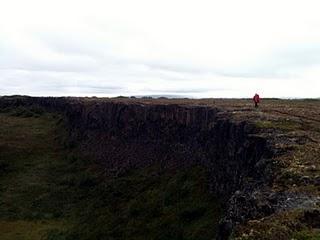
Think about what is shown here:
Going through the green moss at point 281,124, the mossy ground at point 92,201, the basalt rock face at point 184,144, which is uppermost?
the green moss at point 281,124

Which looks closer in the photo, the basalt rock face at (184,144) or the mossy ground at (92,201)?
the basalt rock face at (184,144)

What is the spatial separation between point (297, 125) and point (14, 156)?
135ft

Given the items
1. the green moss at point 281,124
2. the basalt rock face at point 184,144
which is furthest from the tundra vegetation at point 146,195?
the basalt rock face at point 184,144

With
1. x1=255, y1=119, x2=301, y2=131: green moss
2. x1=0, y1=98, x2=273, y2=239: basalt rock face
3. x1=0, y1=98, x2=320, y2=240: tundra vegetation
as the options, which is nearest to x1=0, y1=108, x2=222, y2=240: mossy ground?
x1=0, y1=98, x2=320, y2=240: tundra vegetation

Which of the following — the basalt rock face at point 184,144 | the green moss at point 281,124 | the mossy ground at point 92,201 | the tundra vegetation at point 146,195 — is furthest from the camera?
the mossy ground at point 92,201

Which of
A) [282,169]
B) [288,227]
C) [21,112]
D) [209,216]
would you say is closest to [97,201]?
[209,216]

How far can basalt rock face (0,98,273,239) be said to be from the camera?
20.6 meters

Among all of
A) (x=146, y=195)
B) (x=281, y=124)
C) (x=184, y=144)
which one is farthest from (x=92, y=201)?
(x=281, y=124)

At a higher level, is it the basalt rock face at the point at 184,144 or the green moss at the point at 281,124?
the green moss at the point at 281,124

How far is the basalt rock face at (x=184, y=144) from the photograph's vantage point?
2056 centimetres

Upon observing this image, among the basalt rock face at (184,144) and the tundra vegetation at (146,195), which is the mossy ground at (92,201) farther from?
the basalt rock face at (184,144)

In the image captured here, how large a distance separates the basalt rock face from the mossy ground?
1.48 metres

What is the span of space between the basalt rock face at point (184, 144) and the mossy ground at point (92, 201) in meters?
1.48

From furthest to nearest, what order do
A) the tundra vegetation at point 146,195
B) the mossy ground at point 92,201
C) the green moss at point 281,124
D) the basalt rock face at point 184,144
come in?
the mossy ground at point 92,201 < the green moss at point 281,124 < the basalt rock face at point 184,144 < the tundra vegetation at point 146,195
